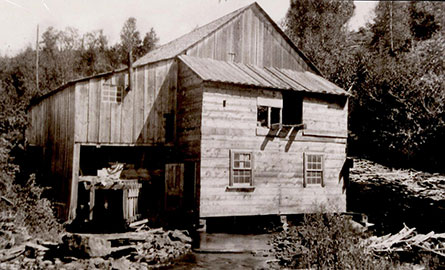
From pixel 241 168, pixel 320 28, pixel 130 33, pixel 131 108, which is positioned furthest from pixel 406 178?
pixel 130 33

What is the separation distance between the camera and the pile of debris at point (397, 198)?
22.6m

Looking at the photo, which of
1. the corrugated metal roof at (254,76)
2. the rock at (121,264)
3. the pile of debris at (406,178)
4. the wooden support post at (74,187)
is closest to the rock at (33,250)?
the rock at (121,264)

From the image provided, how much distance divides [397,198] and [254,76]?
36.0 ft

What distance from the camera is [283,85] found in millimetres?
21016

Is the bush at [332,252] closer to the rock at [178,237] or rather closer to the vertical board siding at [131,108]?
the rock at [178,237]

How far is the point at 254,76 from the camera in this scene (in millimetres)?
21234

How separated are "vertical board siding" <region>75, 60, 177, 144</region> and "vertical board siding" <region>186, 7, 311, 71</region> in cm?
218

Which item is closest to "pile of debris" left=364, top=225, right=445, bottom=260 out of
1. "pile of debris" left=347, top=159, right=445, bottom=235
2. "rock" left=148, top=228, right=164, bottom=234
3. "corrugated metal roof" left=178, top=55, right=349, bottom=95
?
"pile of debris" left=347, top=159, right=445, bottom=235

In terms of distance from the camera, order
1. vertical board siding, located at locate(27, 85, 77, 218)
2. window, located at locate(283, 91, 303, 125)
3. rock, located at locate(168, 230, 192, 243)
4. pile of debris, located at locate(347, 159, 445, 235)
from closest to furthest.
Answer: rock, located at locate(168, 230, 192, 243) → vertical board siding, located at locate(27, 85, 77, 218) → pile of debris, located at locate(347, 159, 445, 235) → window, located at locate(283, 91, 303, 125)

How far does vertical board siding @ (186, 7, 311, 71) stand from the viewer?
22531 mm

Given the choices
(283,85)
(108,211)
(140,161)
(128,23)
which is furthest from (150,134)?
(128,23)

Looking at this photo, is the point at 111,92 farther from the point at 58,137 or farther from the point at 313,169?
the point at 313,169

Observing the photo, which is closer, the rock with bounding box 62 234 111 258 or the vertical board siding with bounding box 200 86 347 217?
the rock with bounding box 62 234 111 258

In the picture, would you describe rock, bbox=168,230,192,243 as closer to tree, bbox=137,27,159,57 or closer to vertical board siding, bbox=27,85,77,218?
vertical board siding, bbox=27,85,77,218
